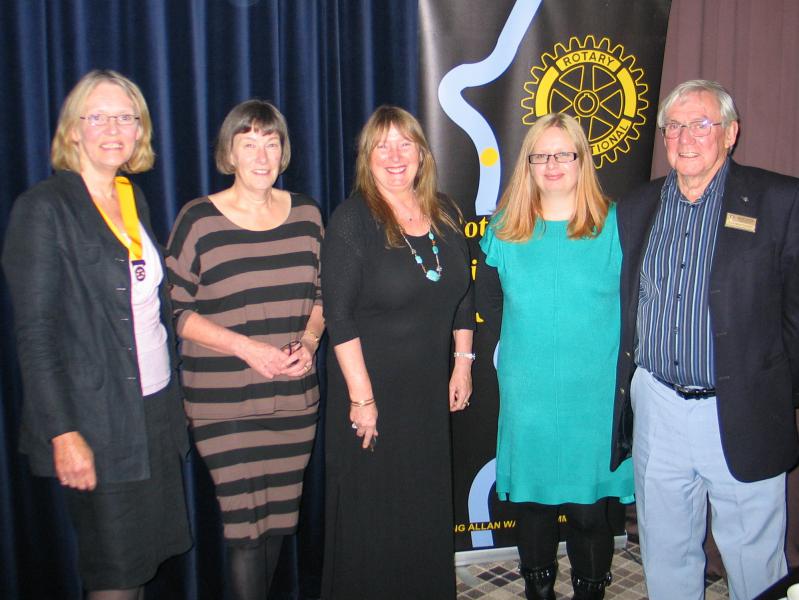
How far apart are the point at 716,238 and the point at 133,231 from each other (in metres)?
1.62

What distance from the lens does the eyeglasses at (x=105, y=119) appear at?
5.91 ft

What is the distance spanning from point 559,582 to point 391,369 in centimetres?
132

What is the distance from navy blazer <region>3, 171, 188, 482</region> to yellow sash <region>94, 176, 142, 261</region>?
50mm

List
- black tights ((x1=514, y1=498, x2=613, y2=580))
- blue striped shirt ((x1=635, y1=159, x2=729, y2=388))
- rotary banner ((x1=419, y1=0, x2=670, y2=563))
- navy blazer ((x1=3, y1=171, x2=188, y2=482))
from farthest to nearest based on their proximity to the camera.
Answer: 1. rotary banner ((x1=419, y1=0, x2=670, y2=563))
2. black tights ((x1=514, y1=498, x2=613, y2=580))
3. blue striped shirt ((x1=635, y1=159, x2=729, y2=388))
4. navy blazer ((x1=3, y1=171, x2=188, y2=482))

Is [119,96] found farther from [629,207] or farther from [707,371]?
[707,371]

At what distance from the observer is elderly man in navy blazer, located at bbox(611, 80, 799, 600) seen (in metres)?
1.88

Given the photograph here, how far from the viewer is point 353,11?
8.55 feet

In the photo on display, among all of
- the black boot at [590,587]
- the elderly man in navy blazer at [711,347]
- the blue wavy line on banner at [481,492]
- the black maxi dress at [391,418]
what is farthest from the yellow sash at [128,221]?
the black boot at [590,587]

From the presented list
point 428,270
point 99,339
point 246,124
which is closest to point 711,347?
point 428,270

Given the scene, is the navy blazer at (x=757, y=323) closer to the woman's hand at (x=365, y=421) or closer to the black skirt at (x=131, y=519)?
the woman's hand at (x=365, y=421)

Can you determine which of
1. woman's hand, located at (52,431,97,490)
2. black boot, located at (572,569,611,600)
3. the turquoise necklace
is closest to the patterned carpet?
black boot, located at (572,569,611,600)

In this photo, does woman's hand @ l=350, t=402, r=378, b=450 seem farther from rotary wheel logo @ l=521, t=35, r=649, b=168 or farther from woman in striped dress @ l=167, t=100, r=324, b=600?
rotary wheel logo @ l=521, t=35, r=649, b=168

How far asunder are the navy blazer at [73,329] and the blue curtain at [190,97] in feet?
2.22

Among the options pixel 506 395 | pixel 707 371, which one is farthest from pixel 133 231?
pixel 707 371
